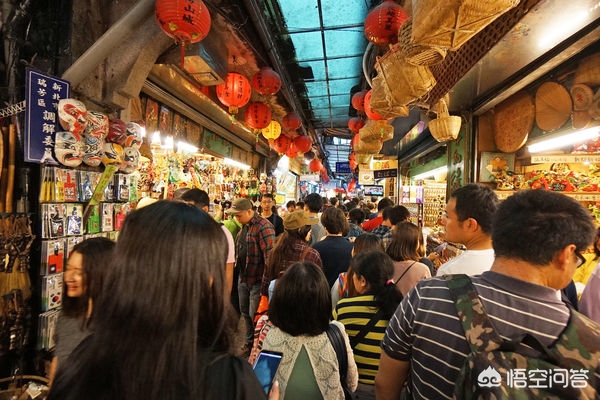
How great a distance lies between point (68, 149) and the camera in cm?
296

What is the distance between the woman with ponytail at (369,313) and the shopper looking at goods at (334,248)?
4.50ft

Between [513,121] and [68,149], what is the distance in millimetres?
5815

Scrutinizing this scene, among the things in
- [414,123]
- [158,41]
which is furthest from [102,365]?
[414,123]

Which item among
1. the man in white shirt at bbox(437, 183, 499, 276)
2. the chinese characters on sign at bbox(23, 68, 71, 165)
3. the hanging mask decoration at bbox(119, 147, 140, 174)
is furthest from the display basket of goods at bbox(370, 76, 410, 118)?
the chinese characters on sign at bbox(23, 68, 71, 165)

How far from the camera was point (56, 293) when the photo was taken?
310 centimetres

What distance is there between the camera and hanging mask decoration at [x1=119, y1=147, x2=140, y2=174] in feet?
12.1

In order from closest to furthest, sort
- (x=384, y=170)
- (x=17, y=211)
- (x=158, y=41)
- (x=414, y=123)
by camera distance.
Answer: (x=17, y=211) → (x=158, y=41) → (x=414, y=123) → (x=384, y=170)

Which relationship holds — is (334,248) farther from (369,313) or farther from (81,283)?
(81,283)

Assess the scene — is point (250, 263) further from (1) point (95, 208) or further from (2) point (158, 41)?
(2) point (158, 41)

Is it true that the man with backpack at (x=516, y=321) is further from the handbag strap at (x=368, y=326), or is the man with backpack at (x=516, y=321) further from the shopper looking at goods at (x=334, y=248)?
the shopper looking at goods at (x=334, y=248)

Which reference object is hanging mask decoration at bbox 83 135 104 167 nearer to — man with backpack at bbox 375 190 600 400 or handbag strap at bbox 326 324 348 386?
handbag strap at bbox 326 324 348 386

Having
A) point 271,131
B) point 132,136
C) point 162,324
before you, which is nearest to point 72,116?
point 132,136

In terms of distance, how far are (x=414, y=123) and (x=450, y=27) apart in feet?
25.4

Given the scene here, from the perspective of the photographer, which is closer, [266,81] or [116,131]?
[116,131]
